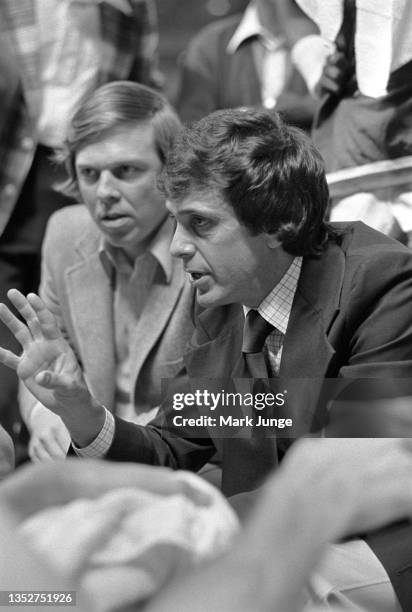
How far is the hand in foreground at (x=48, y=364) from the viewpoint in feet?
4.77

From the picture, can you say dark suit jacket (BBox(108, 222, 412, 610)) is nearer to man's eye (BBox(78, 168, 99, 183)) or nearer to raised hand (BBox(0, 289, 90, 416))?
raised hand (BBox(0, 289, 90, 416))

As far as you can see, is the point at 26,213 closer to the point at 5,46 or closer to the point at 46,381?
→ the point at 5,46

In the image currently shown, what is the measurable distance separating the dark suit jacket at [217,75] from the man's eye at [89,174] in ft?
1.63

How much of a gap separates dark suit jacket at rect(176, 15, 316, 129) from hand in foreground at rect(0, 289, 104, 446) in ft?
3.24

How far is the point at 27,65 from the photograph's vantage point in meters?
2.42

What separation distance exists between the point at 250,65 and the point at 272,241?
0.97m

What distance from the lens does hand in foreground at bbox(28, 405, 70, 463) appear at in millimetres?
1739

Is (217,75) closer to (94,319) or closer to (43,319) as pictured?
(94,319)

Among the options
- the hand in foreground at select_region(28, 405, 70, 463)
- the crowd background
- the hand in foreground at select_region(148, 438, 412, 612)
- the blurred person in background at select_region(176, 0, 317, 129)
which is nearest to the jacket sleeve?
the hand in foreground at select_region(28, 405, 70, 463)

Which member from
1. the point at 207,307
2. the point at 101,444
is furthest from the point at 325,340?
the point at 101,444

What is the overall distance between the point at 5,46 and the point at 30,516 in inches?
71.4

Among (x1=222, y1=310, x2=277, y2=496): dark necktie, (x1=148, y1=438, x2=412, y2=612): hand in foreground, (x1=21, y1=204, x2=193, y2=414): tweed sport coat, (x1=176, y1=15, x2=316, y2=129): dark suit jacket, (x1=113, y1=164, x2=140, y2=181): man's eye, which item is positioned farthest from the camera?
(x1=176, y1=15, x2=316, y2=129): dark suit jacket

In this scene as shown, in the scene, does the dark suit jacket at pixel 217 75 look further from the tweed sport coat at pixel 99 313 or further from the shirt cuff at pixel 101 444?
the shirt cuff at pixel 101 444

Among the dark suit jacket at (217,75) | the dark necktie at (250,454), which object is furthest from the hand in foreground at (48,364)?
the dark suit jacket at (217,75)
